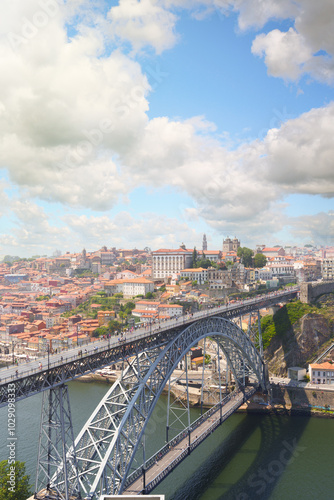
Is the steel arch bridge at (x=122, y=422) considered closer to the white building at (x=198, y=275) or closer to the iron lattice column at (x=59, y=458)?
the iron lattice column at (x=59, y=458)

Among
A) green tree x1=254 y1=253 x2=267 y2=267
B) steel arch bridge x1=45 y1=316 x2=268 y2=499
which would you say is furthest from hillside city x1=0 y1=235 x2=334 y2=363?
steel arch bridge x1=45 y1=316 x2=268 y2=499

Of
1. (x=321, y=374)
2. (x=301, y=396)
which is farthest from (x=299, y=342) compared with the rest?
(x=301, y=396)

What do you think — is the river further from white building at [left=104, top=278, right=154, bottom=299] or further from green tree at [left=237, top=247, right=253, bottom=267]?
green tree at [left=237, top=247, right=253, bottom=267]

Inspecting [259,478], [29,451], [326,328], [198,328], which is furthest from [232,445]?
[326,328]

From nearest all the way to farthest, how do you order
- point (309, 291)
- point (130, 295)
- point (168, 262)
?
point (309, 291) < point (130, 295) < point (168, 262)

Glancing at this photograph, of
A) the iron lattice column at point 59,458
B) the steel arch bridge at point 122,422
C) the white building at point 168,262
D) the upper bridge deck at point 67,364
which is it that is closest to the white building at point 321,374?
the steel arch bridge at point 122,422

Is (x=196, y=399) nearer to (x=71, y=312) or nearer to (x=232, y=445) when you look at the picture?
(x=232, y=445)

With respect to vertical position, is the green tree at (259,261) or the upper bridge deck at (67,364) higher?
the green tree at (259,261)

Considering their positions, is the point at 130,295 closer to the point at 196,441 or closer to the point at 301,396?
the point at 301,396
